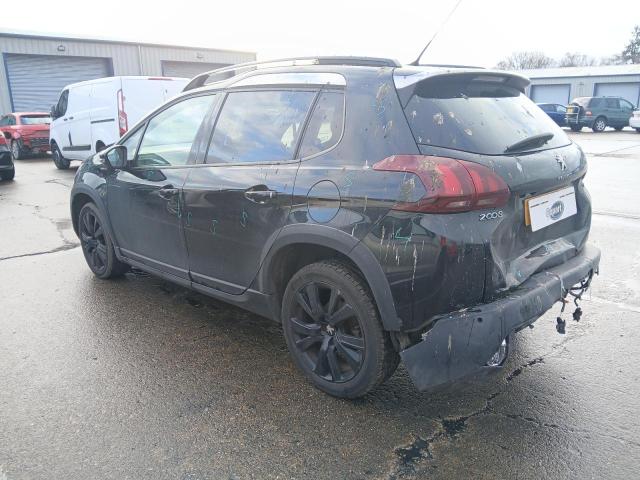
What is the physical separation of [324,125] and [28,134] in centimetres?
1692

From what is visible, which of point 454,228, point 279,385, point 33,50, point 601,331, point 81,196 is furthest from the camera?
point 33,50

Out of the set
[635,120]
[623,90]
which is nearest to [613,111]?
[635,120]

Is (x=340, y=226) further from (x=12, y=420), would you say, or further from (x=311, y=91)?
(x=12, y=420)

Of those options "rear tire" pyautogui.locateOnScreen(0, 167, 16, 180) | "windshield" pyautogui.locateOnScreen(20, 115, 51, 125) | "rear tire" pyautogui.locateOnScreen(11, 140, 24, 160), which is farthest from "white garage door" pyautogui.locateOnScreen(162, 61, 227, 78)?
"rear tire" pyautogui.locateOnScreen(0, 167, 16, 180)

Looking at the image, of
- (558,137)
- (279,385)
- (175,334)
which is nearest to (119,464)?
(279,385)

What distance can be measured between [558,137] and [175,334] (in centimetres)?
292

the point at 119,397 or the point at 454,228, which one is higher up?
the point at 454,228

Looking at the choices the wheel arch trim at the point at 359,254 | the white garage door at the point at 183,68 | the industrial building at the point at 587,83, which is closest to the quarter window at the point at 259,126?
the wheel arch trim at the point at 359,254

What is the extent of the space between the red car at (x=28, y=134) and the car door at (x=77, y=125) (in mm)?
3946

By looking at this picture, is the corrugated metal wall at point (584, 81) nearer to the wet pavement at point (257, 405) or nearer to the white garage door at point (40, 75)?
the white garage door at point (40, 75)

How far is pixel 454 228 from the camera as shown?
2432 millimetres

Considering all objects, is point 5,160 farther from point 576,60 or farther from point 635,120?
point 576,60

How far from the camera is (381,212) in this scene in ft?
8.36

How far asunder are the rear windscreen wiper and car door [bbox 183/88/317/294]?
113cm
